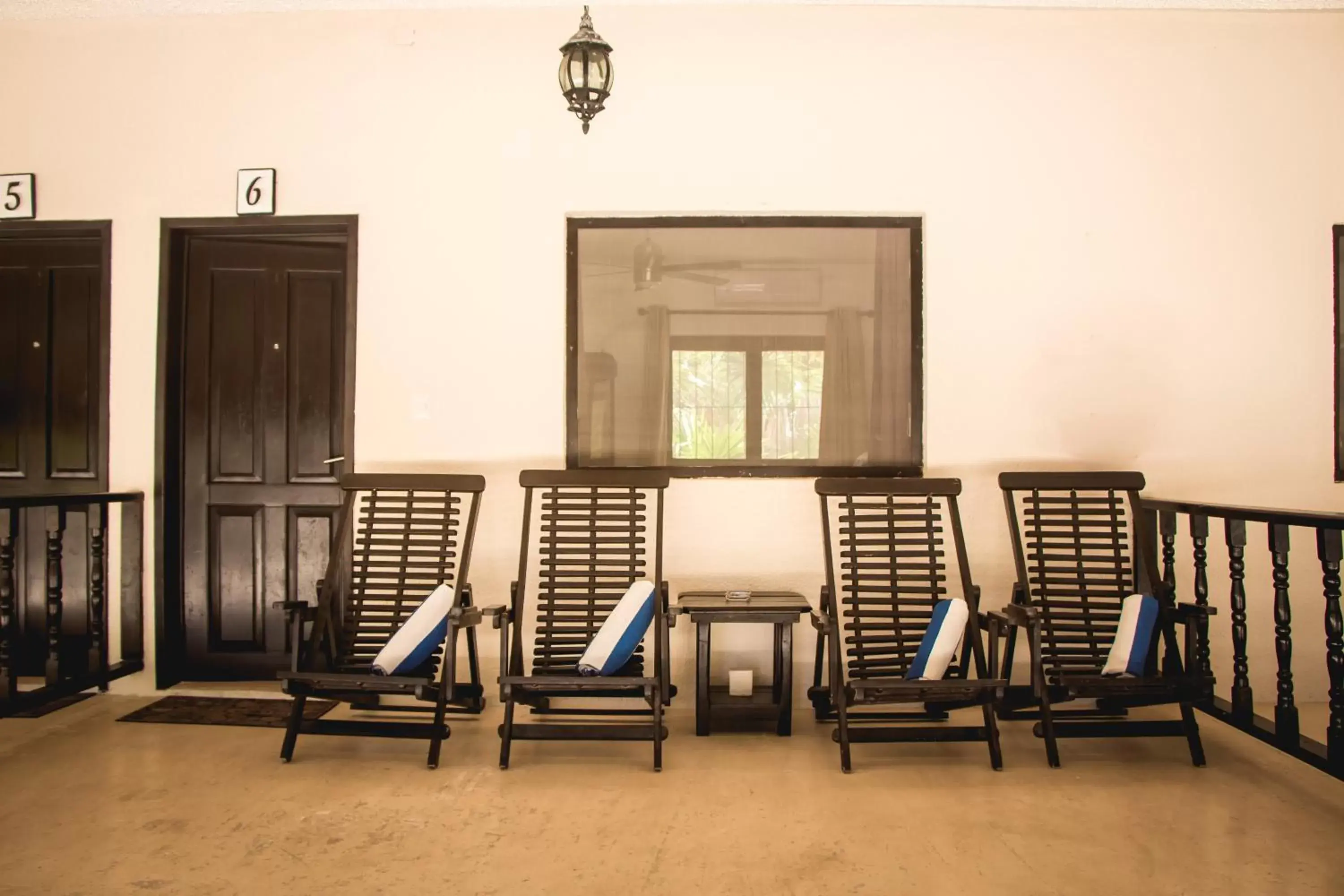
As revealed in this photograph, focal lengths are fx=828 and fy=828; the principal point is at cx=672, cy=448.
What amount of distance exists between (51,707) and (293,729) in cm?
175

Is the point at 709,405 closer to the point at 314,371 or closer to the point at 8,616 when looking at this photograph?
the point at 314,371

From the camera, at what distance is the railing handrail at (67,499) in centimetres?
396

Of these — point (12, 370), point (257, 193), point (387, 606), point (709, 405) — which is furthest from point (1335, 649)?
point (12, 370)

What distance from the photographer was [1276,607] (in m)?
3.38

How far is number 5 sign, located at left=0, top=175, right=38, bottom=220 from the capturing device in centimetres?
473

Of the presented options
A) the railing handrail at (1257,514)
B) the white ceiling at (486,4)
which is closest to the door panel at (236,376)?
the white ceiling at (486,4)

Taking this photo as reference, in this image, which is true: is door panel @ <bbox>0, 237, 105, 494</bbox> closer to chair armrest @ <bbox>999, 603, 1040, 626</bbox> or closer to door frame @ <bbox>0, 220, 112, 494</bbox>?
door frame @ <bbox>0, 220, 112, 494</bbox>

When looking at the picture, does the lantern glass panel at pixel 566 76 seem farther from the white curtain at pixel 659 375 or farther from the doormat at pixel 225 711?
the doormat at pixel 225 711

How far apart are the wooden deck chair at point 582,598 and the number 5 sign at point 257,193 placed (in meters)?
2.19

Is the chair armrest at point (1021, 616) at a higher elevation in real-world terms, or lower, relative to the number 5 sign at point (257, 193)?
lower

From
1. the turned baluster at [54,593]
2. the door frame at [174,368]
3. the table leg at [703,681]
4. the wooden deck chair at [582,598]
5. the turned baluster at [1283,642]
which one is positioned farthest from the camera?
the door frame at [174,368]

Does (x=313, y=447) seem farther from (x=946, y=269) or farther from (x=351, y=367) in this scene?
(x=946, y=269)

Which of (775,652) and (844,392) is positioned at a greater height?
(844,392)

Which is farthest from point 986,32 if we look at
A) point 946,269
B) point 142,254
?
point 142,254
